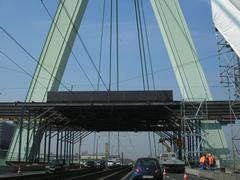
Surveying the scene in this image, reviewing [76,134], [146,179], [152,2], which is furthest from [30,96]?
[146,179]

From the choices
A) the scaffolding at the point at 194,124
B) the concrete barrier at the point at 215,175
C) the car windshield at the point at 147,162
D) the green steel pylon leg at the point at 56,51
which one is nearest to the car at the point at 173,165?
the scaffolding at the point at 194,124

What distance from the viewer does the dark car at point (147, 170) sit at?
25031 mm

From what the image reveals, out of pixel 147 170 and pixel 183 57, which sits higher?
pixel 183 57

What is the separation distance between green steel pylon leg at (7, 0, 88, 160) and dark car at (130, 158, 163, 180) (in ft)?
95.5

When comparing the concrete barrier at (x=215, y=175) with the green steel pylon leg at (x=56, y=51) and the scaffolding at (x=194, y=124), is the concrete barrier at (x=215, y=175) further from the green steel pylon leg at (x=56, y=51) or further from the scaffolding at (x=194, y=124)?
the green steel pylon leg at (x=56, y=51)

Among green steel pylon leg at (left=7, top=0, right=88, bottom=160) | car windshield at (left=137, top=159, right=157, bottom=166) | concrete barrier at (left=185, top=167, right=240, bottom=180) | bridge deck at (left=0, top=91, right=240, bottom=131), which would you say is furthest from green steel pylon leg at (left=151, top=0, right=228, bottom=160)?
car windshield at (left=137, top=159, right=157, bottom=166)

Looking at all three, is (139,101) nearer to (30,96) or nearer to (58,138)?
(30,96)

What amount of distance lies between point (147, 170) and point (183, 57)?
30.9 meters

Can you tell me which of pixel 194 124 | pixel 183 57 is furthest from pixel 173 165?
pixel 183 57

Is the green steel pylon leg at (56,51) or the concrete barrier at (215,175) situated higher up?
the green steel pylon leg at (56,51)

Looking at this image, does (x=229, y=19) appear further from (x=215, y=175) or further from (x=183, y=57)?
(x=183, y=57)

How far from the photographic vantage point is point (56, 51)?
55.3 m

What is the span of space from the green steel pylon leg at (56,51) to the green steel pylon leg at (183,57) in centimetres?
939

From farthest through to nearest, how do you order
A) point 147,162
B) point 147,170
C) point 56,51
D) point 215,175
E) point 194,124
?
point 56,51 < point 194,124 < point 215,175 < point 147,162 < point 147,170
